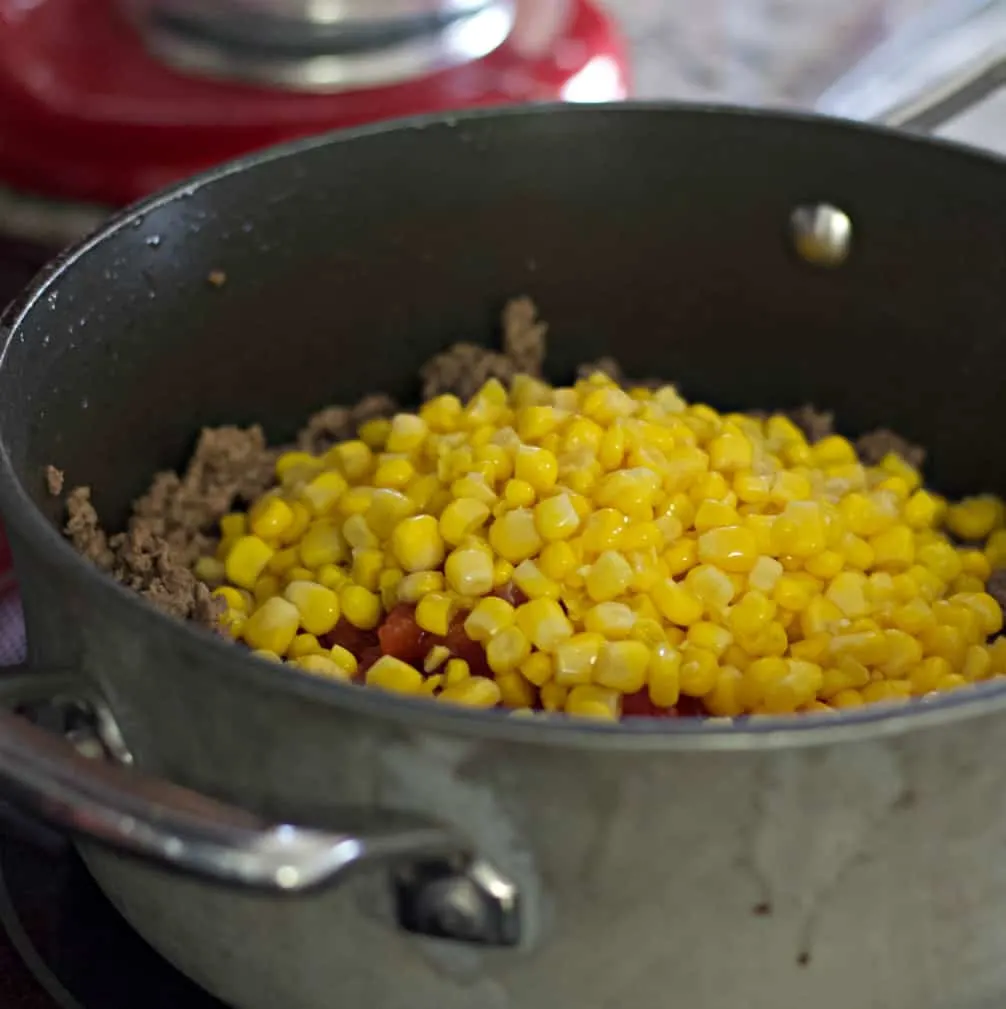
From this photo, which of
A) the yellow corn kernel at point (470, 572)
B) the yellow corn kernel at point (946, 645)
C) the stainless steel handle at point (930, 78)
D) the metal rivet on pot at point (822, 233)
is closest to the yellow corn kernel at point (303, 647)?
the yellow corn kernel at point (470, 572)

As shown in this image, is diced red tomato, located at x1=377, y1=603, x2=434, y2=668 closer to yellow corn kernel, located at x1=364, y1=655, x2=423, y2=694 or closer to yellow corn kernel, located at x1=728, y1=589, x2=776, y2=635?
yellow corn kernel, located at x1=364, y1=655, x2=423, y2=694

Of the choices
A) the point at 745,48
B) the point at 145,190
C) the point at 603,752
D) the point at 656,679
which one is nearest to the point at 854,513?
the point at 656,679

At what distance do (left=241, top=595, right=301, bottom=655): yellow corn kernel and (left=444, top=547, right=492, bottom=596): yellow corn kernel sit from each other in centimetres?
12

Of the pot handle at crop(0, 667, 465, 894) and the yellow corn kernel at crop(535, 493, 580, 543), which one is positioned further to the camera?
the yellow corn kernel at crop(535, 493, 580, 543)

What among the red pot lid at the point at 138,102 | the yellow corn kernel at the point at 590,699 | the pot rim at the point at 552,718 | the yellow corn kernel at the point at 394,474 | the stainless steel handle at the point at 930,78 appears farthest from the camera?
the stainless steel handle at the point at 930,78

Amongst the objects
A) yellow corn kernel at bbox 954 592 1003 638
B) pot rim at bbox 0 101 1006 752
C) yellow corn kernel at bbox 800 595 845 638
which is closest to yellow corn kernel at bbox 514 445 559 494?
yellow corn kernel at bbox 800 595 845 638

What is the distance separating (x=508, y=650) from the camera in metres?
0.88

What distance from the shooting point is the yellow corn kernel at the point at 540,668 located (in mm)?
867

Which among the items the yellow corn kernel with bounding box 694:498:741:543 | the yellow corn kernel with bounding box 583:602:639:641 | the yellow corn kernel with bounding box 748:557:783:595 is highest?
the yellow corn kernel with bounding box 694:498:741:543

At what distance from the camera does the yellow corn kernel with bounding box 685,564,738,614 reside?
36.2 inches

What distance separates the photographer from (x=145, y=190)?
1197mm

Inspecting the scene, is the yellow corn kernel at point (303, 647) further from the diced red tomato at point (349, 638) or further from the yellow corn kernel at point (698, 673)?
the yellow corn kernel at point (698, 673)

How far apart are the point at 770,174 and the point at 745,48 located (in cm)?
99

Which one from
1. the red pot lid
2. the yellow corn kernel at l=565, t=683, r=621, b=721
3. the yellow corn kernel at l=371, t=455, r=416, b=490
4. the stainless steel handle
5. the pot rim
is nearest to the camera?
the pot rim
